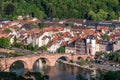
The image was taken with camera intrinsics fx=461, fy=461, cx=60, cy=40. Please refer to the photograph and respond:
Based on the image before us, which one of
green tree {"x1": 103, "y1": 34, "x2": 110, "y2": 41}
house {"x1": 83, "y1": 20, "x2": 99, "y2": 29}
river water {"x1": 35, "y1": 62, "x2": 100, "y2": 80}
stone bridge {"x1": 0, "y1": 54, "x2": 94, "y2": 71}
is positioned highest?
house {"x1": 83, "y1": 20, "x2": 99, "y2": 29}

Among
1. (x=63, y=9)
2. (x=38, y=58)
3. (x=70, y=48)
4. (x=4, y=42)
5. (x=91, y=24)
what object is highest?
(x=63, y=9)

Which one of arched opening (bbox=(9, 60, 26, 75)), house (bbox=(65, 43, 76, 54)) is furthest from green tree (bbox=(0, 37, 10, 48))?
arched opening (bbox=(9, 60, 26, 75))

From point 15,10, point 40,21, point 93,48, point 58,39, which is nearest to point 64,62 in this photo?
point 93,48

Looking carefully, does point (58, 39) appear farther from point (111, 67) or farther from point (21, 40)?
point (111, 67)

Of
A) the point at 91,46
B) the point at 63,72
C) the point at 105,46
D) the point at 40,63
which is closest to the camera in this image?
the point at 63,72

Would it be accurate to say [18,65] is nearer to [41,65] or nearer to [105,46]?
[41,65]

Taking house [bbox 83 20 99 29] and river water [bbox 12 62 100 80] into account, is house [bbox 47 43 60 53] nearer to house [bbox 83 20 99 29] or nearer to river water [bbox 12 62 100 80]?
river water [bbox 12 62 100 80]

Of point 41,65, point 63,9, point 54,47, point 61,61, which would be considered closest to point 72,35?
point 54,47
